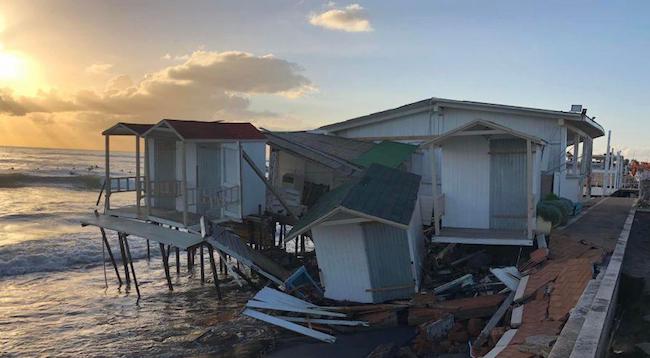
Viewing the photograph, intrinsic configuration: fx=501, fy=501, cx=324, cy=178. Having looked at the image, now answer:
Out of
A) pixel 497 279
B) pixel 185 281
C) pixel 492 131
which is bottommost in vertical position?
pixel 185 281

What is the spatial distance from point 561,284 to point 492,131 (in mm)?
4990

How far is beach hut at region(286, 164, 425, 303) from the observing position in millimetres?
12117

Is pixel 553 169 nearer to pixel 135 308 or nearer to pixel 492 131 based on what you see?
pixel 492 131

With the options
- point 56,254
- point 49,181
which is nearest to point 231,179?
point 56,254

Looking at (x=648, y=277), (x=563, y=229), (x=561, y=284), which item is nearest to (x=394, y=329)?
(x=561, y=284)

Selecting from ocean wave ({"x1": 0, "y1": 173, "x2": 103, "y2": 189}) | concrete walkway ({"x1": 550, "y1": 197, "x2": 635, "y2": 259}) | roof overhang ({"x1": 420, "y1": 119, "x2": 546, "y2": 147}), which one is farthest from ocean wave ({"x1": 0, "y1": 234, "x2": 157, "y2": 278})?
ocean wave ({"x1": 0, "y1": 173, "x2": 103, "y2": 189})

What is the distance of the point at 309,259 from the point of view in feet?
62.6

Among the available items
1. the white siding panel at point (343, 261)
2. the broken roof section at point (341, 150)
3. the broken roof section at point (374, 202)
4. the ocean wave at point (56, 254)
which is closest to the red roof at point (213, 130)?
the broken roof section at point (341, 150)

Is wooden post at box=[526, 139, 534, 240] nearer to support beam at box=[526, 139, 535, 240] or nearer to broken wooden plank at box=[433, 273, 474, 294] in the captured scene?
support beam at box=[526, 139, 535, 240]

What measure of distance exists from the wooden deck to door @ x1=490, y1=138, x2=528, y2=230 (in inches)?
15.3

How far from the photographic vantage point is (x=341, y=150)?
20.1 metres

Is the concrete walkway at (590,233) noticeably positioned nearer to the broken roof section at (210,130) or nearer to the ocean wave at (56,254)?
the broken roof section at (210,130)

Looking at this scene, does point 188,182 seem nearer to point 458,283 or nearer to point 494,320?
point 458,283

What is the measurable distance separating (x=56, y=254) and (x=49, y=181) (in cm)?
4897
